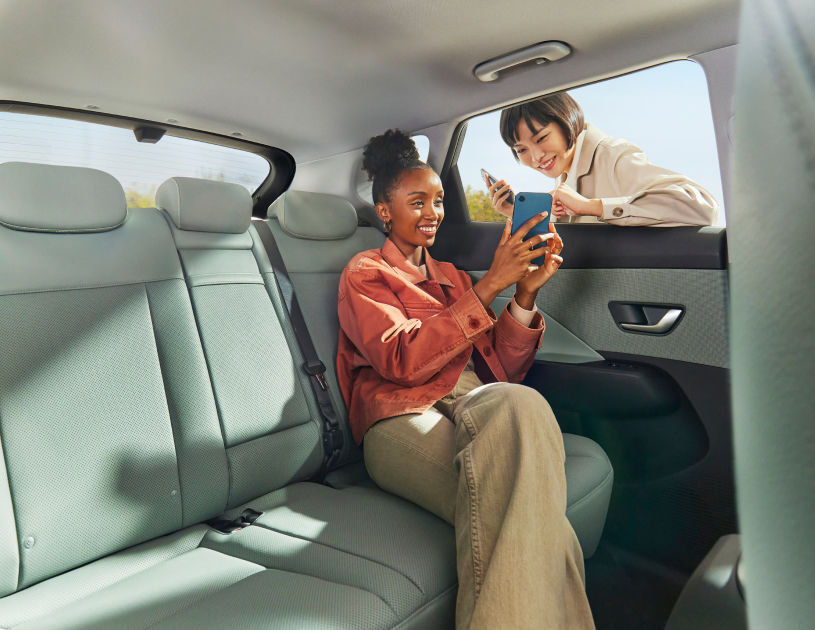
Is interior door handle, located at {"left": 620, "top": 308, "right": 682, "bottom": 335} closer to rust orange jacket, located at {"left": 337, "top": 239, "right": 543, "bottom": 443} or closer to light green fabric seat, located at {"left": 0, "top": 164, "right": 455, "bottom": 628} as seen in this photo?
rust orange jacket, located at {"left": 337, "top": 239, "right": 543, "bottom": 443}

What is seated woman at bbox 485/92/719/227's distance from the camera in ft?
5.24

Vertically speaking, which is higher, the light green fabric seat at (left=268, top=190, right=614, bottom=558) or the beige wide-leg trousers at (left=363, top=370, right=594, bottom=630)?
the light green fabric seat at (left=268, top=190, right=614, bottom=558)

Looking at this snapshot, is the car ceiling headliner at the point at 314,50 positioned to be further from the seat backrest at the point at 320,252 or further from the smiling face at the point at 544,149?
the seat backrest at the point at 320,252

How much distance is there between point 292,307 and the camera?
1.64 meters

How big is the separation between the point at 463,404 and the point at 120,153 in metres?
1.41

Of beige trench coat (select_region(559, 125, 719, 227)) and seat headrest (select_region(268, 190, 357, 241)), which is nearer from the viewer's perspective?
beige trench coat (select_region(559, 125, 719, 227))

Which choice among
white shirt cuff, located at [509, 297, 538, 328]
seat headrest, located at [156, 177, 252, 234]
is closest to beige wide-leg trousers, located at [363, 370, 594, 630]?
white shirt cuff, located at [509, 297, 538, 328]

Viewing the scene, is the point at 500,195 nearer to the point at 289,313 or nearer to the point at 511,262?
the point at 511,262

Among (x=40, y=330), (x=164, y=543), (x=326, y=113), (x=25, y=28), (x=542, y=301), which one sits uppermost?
(x=25, y=28)

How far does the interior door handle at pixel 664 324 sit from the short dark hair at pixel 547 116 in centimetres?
60

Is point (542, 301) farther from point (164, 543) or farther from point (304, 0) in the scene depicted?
point (164, 543)

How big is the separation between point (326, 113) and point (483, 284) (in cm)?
102

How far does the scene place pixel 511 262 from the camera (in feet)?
4.74

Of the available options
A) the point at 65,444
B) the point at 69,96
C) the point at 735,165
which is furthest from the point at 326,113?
the point at 735,165
